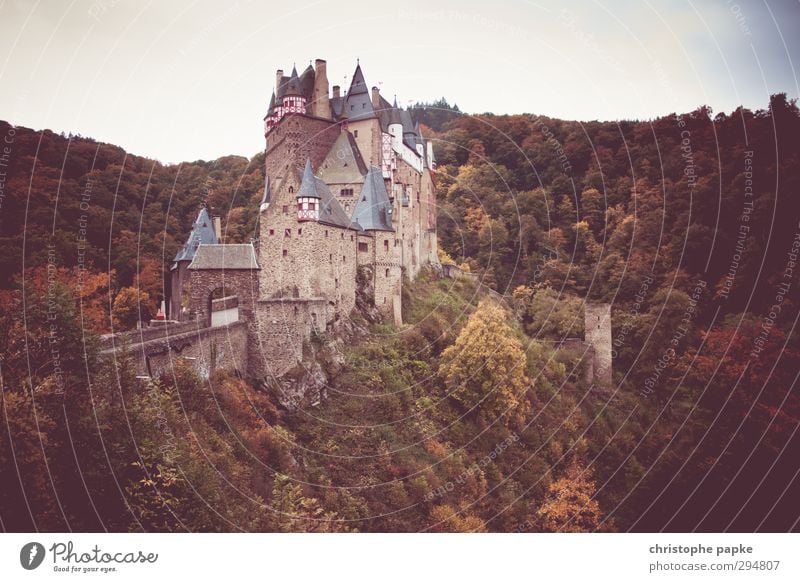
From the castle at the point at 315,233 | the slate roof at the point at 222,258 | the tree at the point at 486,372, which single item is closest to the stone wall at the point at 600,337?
the tree at the point at 486,372

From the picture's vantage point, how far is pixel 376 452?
1792 cm

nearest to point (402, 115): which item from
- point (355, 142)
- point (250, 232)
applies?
point (355, 142)

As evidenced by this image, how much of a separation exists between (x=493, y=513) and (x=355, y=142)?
1667cm

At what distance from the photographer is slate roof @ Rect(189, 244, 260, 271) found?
60.7ft

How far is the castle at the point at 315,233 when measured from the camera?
742 inches

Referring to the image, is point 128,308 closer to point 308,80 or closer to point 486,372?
point 308,80

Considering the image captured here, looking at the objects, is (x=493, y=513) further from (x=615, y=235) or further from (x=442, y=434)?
(x=615, y=235)

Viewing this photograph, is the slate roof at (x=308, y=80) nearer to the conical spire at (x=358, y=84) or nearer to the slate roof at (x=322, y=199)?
the conical spire at (x=358, y=84)

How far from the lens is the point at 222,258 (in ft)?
61.5

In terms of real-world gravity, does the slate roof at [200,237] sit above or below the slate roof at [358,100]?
below

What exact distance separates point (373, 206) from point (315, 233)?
471cm
